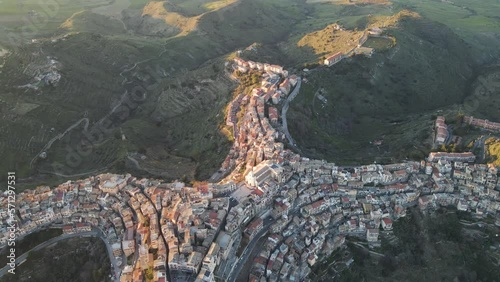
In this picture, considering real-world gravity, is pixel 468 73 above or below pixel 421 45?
below

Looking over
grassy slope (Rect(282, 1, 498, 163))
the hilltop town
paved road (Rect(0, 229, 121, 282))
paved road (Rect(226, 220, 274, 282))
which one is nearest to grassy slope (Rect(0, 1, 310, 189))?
the hilltop town

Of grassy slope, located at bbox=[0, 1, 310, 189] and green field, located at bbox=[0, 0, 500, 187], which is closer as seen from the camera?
green field, located at bbox=[0, 0, 500, 187]

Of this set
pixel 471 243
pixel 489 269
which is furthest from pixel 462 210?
pixel 489 269

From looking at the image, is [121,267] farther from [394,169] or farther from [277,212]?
[394,169]

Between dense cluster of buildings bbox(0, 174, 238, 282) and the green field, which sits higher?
dense cluster of buildings bbox(0, 174, 238, 282)

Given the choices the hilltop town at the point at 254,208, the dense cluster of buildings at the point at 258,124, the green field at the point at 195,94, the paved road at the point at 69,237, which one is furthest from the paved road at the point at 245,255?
the green field at the point at 195,94

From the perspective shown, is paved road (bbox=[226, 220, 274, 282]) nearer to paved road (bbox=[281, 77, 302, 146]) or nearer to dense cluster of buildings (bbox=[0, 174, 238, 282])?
dense cluster of buildings (bbox=[0, 174, 238, 282])

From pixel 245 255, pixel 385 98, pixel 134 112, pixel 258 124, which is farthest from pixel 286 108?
pixel 134 112

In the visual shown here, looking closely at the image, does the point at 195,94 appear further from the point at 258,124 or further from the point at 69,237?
the point at 69,237

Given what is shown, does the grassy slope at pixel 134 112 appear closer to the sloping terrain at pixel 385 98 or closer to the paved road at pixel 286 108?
the paved road at pixel 286 108
